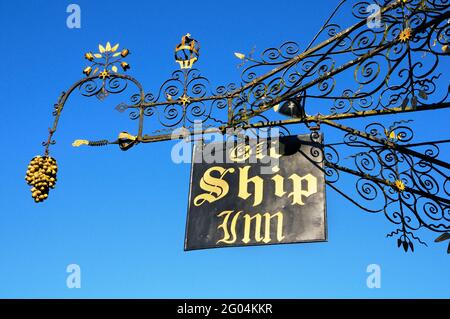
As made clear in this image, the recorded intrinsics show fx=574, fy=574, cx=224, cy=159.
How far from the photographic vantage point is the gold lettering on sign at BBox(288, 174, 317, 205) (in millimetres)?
4430

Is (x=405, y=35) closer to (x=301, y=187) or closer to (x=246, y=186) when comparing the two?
(x=301, y=187)

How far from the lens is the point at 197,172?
4.80 m

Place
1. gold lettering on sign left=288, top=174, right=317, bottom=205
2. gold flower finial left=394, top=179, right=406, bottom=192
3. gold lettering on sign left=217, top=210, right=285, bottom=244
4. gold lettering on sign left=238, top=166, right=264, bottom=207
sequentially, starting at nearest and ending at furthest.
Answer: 1. gold lettering on sign left=217, top=210, right=285, bottom=244
2. gold lettering on sign left=288, top=174, right=317, bottom=205
3. gold lettering on sign left=238, top=166, right=264, bottom=207
4. gold flower finial left=394, top=179, right=406, bottom=192

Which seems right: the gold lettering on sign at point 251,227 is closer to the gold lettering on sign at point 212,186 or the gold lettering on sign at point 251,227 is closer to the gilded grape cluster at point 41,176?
the gold lettering on sign at point 212,186

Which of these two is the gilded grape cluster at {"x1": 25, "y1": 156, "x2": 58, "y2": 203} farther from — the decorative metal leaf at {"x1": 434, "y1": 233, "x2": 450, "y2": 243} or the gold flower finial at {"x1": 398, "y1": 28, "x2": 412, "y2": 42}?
the decorative metal leaf at {"x1": 434, "y1": 233, "x2": 450, "y2": 243}

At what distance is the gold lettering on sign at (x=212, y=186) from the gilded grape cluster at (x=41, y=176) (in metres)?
1.37

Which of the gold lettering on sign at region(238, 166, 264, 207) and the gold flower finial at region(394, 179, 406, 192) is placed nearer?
the gold lettering on sign at region(238, 166, 264, 207)

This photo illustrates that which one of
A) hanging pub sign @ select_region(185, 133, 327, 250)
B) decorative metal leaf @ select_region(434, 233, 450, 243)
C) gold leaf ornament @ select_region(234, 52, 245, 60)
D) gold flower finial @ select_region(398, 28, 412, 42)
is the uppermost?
gold leaf ornament @ select_region(234, 52, 245, 60)

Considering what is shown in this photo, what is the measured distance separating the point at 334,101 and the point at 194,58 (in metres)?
1.57

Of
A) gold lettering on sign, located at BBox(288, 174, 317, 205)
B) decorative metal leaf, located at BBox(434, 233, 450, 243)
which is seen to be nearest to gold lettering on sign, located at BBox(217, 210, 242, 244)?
gold lettering on sign, located at BBox(288, 174, 317, 205)

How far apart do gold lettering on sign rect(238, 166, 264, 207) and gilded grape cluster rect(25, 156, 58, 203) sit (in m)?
1.71
